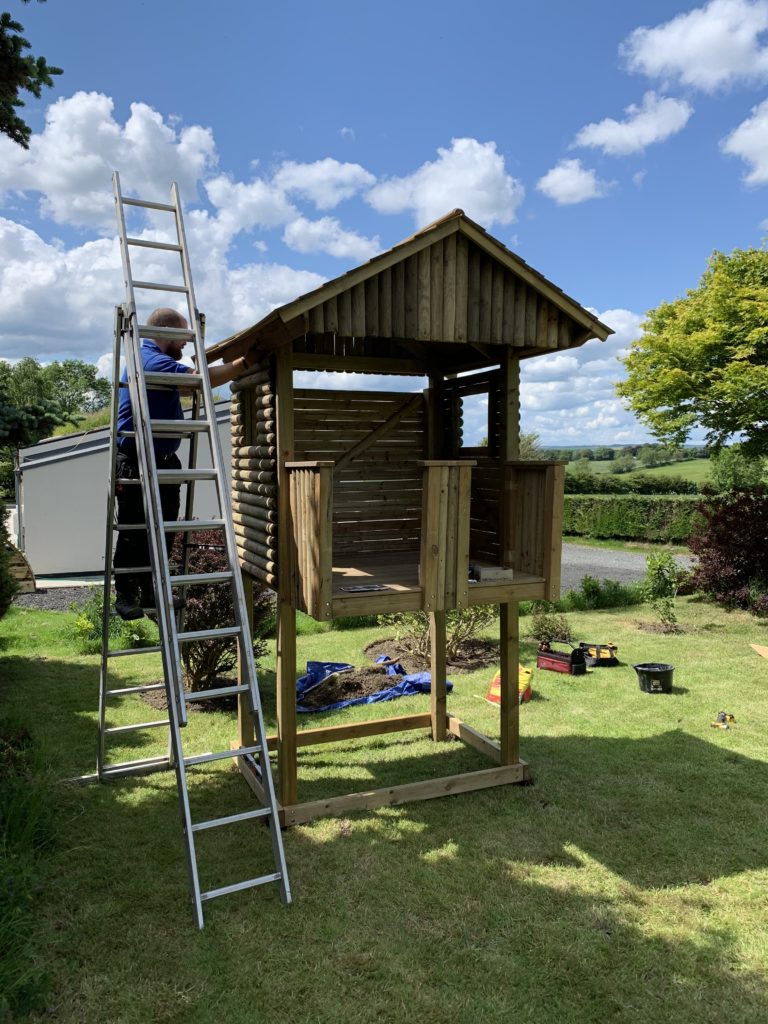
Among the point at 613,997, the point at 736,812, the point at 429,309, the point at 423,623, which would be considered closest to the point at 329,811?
the point at 613,997

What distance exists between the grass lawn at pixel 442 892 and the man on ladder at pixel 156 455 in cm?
181

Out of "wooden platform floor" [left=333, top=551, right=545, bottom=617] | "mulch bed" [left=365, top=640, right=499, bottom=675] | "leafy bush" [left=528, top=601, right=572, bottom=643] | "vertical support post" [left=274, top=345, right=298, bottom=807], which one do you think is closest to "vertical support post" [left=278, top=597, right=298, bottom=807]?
"vertical support post" [left=274, top=345, right=298, bottom=807]

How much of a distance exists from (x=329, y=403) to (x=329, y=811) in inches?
150

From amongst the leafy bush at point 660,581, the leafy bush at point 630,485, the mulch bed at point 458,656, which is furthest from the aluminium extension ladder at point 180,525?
the leafy bush at point 630,485

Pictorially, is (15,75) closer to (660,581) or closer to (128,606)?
(128,606)

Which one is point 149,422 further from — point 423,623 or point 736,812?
point 423,623

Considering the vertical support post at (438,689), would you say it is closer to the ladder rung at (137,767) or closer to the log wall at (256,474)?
the log wall at (256,474)

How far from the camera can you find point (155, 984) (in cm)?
396

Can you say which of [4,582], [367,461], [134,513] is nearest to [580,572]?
[367,461]

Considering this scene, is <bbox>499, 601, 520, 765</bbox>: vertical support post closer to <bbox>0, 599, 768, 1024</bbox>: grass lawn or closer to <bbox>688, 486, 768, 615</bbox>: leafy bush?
<bbox>0, 599, 768, 1024</bbox>: grass lawn

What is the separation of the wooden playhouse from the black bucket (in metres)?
3.08

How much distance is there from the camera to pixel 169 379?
520 cm

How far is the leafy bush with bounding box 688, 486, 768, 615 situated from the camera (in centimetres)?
1455

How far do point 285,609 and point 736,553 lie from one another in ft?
40.1
